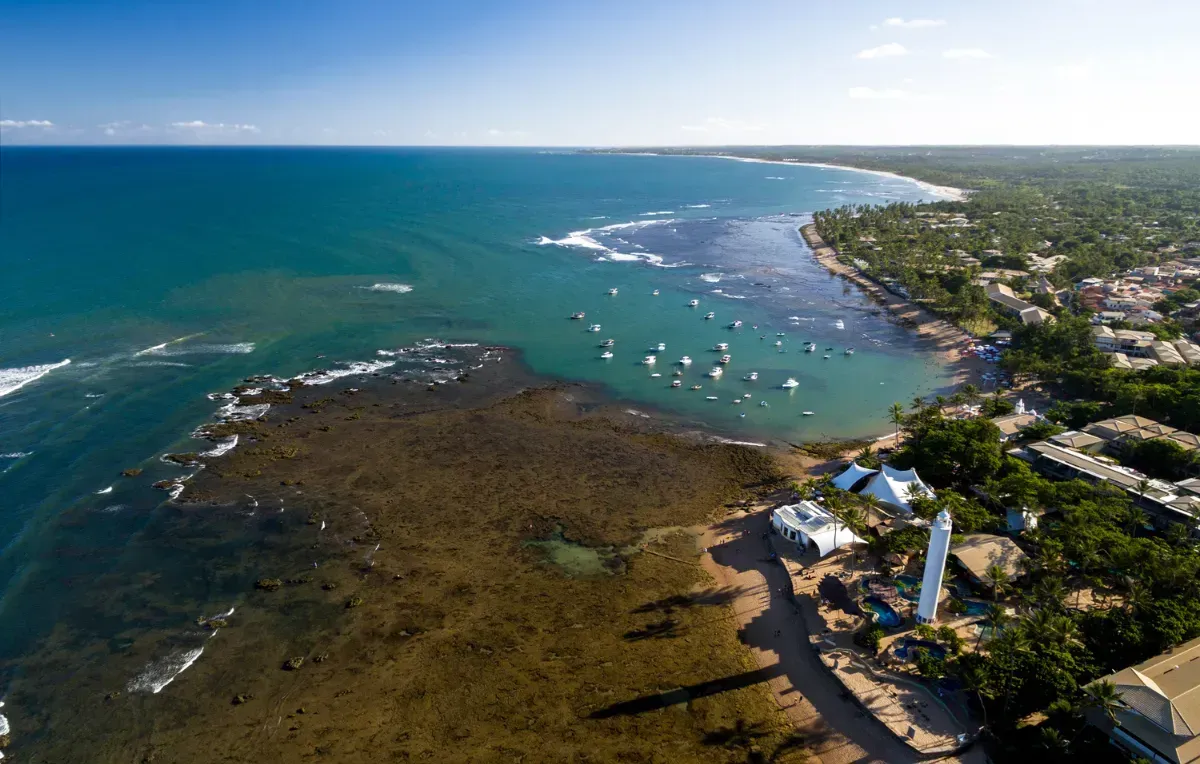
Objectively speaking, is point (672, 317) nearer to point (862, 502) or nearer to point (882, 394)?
point (882, 394)

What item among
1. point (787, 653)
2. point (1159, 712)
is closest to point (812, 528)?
point (787, 653)

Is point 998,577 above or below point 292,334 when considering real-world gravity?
below

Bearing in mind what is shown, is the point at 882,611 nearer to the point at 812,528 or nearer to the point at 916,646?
the point at 916,646

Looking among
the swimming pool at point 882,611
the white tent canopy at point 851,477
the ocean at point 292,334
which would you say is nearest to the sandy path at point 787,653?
the swimming pool at point 882,611

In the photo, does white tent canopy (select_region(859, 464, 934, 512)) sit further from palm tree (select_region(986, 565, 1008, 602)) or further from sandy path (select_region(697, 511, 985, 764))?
palm tree (select_region(986, 565, 1008, 602))

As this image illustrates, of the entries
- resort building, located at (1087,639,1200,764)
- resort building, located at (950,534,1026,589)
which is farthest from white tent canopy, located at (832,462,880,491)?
resort building, located at (1087,639,1200,764)

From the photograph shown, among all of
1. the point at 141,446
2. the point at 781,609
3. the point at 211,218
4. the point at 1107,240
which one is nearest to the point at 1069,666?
the point at 781,609
